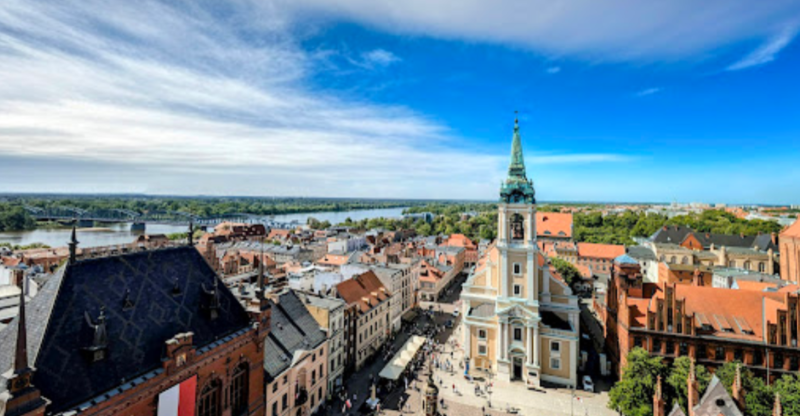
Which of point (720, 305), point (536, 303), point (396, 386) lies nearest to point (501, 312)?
point (536, 303)

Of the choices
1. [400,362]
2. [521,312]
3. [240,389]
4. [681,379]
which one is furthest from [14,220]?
[681,379]

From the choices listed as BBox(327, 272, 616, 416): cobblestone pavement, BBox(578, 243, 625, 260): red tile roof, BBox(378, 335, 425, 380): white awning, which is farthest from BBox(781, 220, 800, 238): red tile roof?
BBox(378, 335, 425, 380): white awning

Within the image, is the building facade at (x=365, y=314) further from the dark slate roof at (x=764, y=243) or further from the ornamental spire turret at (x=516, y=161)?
the dark slate roof at (x=764, y=243)

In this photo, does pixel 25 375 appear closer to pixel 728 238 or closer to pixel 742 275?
pixel 742 275

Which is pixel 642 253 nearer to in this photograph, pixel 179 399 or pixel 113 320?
pixel 179 399

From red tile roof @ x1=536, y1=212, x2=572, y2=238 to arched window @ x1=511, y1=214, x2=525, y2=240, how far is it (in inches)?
2813

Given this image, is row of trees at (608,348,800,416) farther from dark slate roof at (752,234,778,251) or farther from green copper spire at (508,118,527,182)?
dark slate roof at (752,234,778,251)

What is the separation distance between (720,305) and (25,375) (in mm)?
48594

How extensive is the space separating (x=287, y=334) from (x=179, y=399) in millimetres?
13515

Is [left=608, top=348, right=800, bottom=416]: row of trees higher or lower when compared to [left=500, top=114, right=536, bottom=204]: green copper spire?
lower

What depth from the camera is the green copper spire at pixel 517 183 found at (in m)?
40.9

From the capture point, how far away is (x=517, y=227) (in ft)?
138

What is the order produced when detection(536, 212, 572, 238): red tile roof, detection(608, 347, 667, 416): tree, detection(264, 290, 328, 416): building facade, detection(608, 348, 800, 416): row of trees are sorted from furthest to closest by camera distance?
detection(536, 212, 572, 238): red tile roof, detection(608, 347, 667, 416): tree, detection(264, 290, 328, 416): building facade, detection(608, 348, 800, 416): row of trees

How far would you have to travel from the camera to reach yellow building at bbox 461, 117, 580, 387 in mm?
38906
